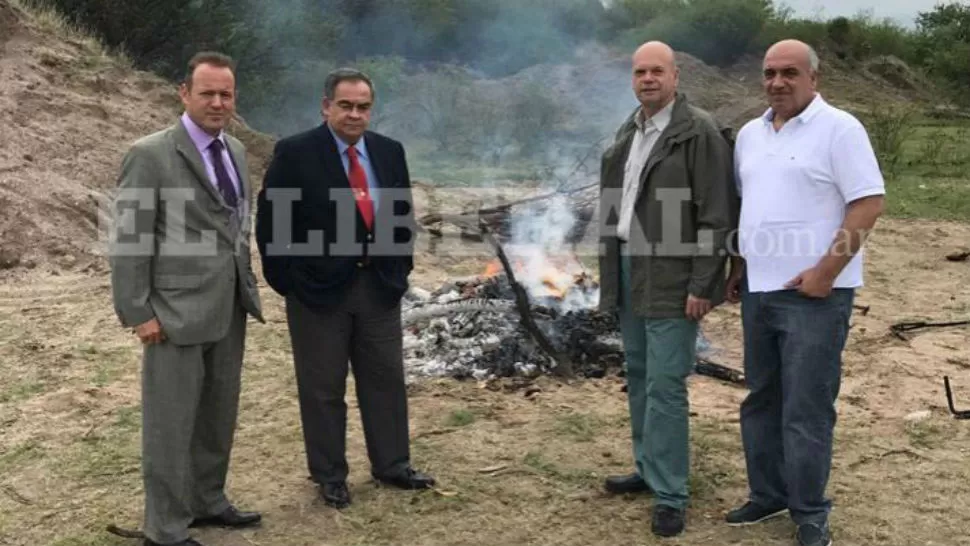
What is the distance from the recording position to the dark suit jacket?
147 inches

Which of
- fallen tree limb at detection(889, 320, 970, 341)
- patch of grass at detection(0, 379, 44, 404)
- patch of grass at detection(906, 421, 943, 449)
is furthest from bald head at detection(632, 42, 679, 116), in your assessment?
fallen tree limb at detection(889, 320, 970, 341)

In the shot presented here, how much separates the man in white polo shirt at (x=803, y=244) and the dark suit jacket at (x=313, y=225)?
150cm

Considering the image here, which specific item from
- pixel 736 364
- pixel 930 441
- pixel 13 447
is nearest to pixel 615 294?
pixel 930 441

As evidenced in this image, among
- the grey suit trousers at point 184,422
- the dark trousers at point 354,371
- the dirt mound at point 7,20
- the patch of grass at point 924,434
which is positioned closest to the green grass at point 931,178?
the patch of grass at point 924,434

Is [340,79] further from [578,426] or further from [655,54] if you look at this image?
[578,426]

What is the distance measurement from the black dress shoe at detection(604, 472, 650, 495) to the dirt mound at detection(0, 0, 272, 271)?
6.38 m

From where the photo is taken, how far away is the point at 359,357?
4051 mm

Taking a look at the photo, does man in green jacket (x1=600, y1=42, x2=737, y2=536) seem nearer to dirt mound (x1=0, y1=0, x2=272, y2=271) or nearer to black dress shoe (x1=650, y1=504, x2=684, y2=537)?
black dress shoe (x1=650, y1=504, x2=684, y2=537)

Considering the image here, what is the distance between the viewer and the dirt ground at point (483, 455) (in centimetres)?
384

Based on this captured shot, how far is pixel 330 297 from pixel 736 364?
3.42 meters

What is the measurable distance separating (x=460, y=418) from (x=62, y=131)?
806 cm

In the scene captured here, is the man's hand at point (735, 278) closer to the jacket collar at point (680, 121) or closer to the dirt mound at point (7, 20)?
the jacket collar at point (680, 121)

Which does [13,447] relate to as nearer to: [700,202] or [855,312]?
[700,202]

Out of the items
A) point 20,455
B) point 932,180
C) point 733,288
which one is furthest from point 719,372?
point 932,180
